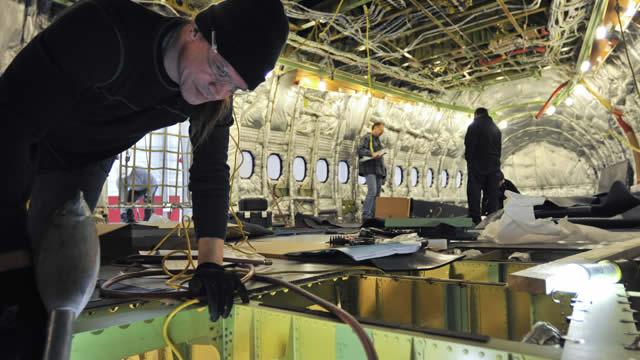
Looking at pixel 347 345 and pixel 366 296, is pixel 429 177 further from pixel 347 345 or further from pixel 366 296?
pixel 347 345

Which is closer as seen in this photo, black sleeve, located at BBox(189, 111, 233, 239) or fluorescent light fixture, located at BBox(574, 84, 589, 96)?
black sleeve, located at BBox(189, 111, 233, 239)

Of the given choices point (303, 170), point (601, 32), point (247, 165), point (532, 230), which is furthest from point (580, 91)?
point (532, 230)

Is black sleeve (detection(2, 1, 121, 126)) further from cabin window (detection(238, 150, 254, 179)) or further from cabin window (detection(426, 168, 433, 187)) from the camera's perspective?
cabin window (detection(426, 168, 433, 187))

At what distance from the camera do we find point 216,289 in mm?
1436

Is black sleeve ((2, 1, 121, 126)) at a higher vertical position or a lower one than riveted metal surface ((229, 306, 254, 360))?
higher

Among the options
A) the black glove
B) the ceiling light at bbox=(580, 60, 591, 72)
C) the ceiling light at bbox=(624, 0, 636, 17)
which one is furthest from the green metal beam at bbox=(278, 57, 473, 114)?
the black glove

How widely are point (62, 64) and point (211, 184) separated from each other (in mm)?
725

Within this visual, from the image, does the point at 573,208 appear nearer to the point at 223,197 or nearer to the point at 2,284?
the point at 223,197

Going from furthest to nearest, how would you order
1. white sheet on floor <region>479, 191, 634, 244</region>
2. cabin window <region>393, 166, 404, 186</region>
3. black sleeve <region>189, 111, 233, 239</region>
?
1. cabin window <region>393, 166, 404, 186</region>
2. white sheet on floor <region>479, 191, 634, 244</region>
3. black sleeve <region>189, 111, 233, 239</region>

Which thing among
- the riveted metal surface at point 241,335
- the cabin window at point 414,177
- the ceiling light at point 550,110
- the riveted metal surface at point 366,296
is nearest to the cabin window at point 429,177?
the cabin window at point 414,177

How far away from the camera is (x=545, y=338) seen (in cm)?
120

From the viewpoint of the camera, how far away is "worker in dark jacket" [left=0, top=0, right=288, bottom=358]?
1.01 m

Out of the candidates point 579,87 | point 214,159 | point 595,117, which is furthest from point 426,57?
point 214,159

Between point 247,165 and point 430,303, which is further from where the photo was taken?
point 247,165
